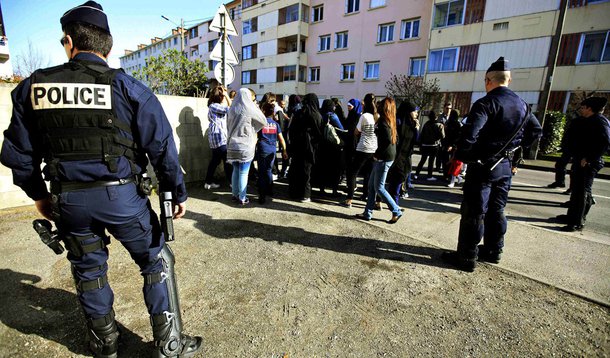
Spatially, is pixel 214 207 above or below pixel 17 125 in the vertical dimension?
below

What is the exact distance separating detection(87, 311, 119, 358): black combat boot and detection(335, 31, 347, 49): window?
1085 inches

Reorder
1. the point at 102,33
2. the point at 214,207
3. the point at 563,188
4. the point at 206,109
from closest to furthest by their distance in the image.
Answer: the point at 102,33, the point at 214,207, the point at 206,109, the point at 563,188

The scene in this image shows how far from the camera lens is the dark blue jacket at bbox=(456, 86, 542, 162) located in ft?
9.89

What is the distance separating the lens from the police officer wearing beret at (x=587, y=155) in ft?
14.5

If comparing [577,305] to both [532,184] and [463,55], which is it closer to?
[532,184]

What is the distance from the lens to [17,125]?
1744 millimetres

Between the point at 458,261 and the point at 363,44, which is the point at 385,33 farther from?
the point at 458,261

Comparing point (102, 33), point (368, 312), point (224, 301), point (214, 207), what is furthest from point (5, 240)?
point (368, 312)

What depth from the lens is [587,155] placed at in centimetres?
450

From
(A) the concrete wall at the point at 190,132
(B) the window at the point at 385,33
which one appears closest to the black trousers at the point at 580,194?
(A) the concrete wall at the point at 190,132

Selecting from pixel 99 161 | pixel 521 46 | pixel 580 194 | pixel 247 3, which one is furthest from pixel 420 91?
pixel 247 3

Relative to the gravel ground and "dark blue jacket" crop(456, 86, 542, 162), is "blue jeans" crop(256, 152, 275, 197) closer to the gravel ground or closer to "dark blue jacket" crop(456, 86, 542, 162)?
the gravel ground

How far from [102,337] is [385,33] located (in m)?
Result: 25.8

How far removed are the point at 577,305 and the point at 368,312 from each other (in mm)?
1919
